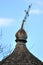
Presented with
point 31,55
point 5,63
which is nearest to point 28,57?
point 31,55

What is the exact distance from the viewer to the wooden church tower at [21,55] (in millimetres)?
14086

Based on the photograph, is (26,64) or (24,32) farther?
(24,32)

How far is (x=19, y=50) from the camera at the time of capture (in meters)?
14.8

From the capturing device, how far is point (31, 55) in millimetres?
14469

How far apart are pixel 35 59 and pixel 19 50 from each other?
36.1 inches

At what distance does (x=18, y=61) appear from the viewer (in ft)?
46.3

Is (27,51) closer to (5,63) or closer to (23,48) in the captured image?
(23,48)

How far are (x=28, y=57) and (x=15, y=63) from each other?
2.42ft

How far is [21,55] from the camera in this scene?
567 inches

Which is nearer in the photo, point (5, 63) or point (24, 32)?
point (5, 63)

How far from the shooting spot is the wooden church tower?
14.1 m

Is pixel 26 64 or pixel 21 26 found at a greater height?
pixel 21 26

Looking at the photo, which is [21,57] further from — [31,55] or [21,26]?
[21,26]

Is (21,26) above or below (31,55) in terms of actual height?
above
